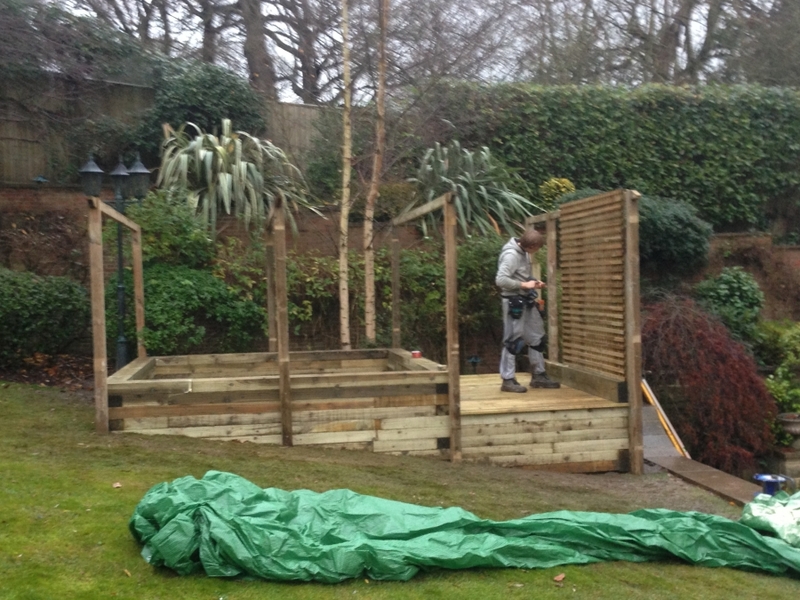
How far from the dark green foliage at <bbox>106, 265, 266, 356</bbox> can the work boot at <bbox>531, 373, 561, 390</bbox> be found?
11.9 ft

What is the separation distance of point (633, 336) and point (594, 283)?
835 millimetres

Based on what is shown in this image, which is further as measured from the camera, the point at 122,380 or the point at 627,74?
the point at 627,74

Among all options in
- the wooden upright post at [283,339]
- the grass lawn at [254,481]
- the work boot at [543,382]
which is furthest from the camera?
the work boot at [543,382]

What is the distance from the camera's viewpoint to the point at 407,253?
11.3m

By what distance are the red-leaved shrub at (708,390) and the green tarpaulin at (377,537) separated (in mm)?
4007

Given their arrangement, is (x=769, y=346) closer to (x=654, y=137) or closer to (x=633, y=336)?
(x=654, y=137)

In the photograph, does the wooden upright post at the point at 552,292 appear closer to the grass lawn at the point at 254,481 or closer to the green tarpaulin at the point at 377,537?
the grass lawn at the point at 254,481

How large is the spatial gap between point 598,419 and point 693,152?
29.1 ft

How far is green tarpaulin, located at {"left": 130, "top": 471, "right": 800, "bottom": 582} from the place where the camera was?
4027 mm

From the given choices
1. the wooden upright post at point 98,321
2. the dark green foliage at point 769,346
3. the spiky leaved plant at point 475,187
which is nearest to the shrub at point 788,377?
the dark green foliage at point 769,346

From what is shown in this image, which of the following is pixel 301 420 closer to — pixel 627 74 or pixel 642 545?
pixel 642 545

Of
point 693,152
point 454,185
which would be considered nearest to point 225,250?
point 454,185

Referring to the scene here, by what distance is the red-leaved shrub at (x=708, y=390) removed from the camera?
29.5 feet

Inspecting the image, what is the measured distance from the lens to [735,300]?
11992 millimetres
